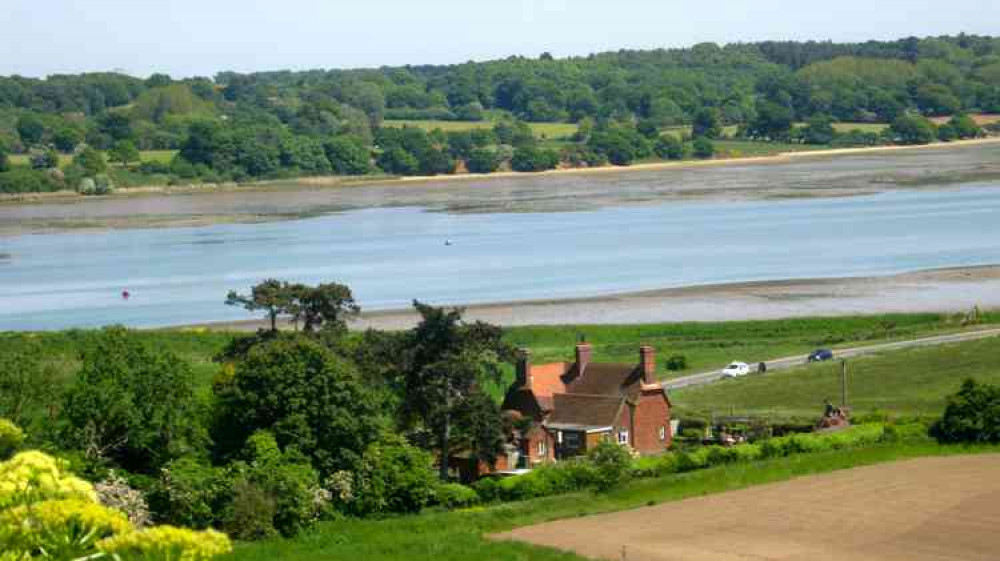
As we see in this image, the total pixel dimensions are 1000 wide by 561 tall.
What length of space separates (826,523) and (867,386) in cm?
1701

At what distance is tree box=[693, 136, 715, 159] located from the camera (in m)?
168

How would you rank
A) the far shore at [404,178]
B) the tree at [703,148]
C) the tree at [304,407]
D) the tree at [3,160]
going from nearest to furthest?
the tree at [304,407] < the far shore at [404,178] < the tree at [3,160] < the tree at [703,148]

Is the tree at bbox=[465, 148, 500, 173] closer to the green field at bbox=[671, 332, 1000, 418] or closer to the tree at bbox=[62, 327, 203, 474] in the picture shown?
the green field at bbox=[671, 332, 1000, 418]

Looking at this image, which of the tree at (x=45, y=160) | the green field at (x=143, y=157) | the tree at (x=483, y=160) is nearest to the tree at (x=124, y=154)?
the green field at (x=143, y=157)

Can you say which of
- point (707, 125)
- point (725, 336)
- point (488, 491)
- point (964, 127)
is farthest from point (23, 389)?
point (964, 127)

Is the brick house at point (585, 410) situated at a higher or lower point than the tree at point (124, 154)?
lower

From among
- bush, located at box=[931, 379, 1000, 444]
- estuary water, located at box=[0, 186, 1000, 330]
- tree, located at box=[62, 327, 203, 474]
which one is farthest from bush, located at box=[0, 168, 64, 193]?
bush, located at box=[931, 379, 1000, 444]

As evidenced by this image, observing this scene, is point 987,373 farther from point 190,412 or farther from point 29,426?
point 29,426

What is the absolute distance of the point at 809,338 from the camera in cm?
5494

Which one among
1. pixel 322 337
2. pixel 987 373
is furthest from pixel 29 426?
pixel 987 373

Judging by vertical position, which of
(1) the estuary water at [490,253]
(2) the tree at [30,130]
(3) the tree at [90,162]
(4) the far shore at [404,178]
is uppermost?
(2) the tree at [30,130]

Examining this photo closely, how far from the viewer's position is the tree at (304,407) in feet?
110

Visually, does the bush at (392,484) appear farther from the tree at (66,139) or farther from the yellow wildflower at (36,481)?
the tree at (66,139)

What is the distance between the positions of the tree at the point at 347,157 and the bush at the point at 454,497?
13034cm
